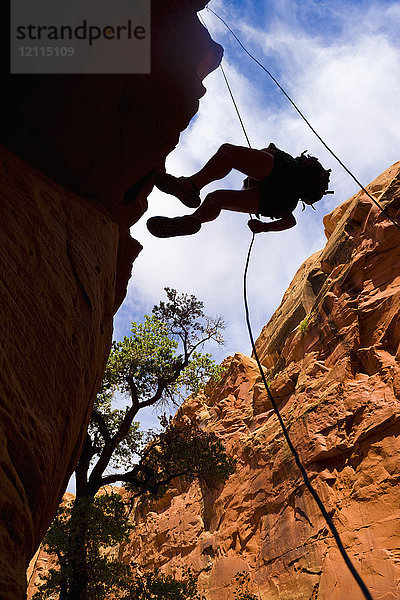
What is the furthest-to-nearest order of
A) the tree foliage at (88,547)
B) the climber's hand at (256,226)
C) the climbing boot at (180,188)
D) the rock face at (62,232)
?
the tree foliage at (88,547)
the climber's hand at (256,226)
the climbing boot at (180,188)
the rock face at (62,232)

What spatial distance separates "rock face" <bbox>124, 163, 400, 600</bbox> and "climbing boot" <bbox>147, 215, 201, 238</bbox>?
32.5ft

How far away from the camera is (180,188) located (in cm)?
590

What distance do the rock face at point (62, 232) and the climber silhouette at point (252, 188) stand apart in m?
0.70

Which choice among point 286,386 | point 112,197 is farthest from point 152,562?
point 112,197

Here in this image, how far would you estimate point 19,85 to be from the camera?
15.4 feet

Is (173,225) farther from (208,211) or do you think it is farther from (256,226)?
(256,226)

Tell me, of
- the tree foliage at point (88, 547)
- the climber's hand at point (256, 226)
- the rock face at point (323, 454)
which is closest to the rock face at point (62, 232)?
the climber's hand at point (256, 226)

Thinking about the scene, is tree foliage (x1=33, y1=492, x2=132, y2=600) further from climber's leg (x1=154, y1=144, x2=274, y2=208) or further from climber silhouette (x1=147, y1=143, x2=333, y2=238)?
climber's leg (x1=154, y1=144, x2=274, y2=208)

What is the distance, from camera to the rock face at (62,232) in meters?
3.15

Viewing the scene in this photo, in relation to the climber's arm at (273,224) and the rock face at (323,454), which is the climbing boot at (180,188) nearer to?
the climber's arm at (273,224)

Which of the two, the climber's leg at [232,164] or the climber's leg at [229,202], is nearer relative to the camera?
the climber's leg at [232,164]

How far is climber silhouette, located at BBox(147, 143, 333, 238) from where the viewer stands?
6000 mm

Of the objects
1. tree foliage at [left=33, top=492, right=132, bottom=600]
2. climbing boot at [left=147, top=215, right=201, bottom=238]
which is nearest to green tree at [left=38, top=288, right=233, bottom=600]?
tree foliage at [left=33, top=492, right=132, bottom=600]

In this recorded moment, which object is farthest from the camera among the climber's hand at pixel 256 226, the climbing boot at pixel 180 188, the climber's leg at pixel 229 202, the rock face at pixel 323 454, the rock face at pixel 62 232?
the rock face at pixel 323 454
